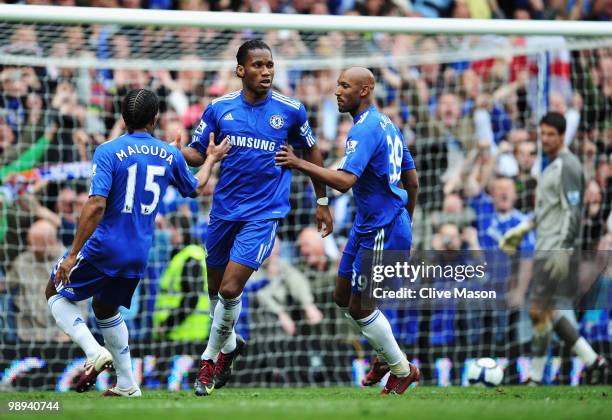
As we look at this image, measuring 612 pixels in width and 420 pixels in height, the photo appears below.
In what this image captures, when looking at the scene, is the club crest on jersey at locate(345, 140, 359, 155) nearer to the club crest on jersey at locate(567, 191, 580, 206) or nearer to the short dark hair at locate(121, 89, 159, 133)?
the short dark hair at locate(121, 89, 159, 133)

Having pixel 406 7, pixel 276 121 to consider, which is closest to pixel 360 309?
pixel 276 121

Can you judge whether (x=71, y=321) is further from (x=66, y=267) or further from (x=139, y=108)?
(x=139, y=108)

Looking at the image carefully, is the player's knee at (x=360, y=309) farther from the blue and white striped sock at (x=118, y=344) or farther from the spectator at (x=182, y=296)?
the spectator at (x=182, y=296)

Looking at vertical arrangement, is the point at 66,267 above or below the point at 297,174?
below

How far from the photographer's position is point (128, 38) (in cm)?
1282

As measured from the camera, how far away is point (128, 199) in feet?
27.0

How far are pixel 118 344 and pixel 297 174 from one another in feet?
16.7

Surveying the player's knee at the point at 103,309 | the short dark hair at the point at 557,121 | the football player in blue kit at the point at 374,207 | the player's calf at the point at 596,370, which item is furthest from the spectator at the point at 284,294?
the player's knee at the point at 103,309

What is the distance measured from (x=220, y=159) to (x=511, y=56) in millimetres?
6261

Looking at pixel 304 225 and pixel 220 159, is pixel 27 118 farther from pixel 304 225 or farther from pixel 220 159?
pixel 220 159

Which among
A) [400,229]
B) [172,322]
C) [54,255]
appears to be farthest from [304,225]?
[400,229]

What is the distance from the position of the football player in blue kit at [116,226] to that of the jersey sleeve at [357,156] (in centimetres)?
106

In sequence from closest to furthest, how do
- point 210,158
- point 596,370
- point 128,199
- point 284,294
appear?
point 128,199 → point 210,158 → point 596,370 → point 284,294

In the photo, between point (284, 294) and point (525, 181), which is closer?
point (284, 294)
